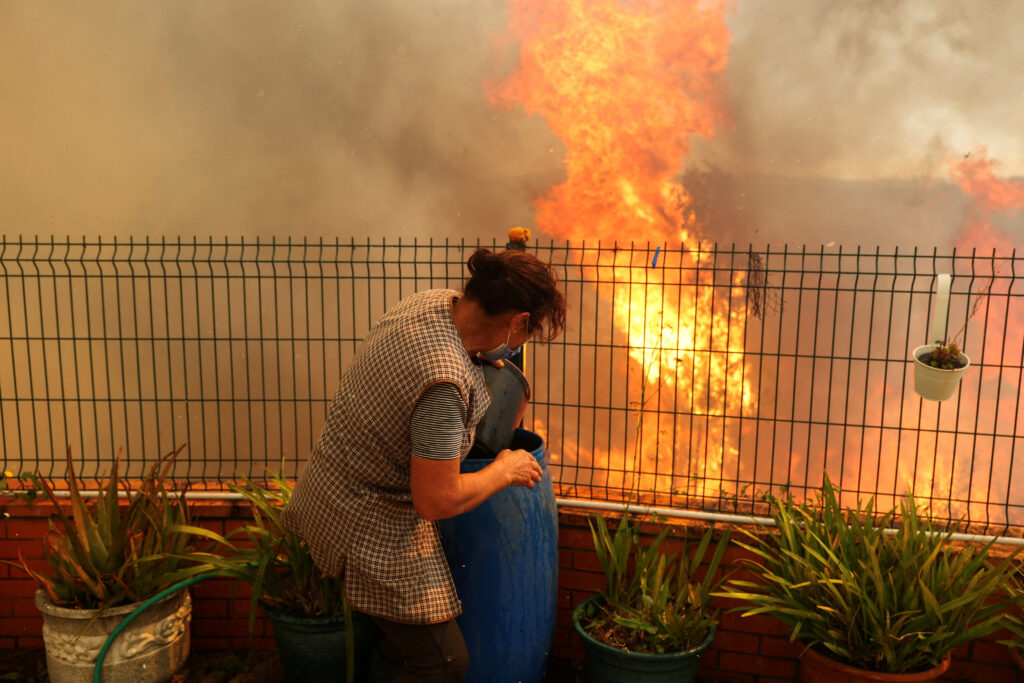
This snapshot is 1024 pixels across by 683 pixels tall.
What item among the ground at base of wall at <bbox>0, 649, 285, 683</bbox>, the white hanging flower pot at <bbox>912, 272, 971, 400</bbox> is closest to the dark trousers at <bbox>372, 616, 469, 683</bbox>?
the ground at base of wall at <bbox>0, 649, 285, 683</bbox>

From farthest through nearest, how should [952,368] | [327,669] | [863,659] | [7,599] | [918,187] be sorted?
[918,187]
[7,599]
[952,368]
[327,669]
[863,659]

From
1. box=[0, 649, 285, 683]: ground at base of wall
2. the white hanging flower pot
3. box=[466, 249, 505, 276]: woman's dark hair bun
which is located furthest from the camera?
box=[0, 649, 285, 683]: ground at base of wall

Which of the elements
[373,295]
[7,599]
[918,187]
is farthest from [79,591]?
[918,187]

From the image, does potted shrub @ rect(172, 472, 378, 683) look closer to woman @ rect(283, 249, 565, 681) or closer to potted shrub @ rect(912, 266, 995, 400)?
woman @ rect(283, 249, 565, 681)

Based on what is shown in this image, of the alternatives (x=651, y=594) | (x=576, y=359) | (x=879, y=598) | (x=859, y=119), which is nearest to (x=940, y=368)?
(x=879, y=598)

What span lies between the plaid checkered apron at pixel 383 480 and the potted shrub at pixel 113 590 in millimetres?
930

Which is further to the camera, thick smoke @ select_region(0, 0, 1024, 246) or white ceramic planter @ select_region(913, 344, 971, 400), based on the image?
thick smoke @ select_region(0, 0, 1024, 246)

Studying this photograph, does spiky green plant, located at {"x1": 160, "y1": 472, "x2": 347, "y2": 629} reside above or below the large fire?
below

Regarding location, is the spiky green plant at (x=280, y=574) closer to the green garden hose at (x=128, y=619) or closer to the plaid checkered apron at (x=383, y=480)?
the green garden hose at (x=128, y=619)

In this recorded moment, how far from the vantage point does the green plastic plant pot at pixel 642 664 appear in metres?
2.82

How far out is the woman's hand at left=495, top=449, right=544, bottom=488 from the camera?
229 cm

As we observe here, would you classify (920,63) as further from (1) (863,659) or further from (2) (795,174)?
(1) (863,659)

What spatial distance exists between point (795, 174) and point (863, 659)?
11.8m

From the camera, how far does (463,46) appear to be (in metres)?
12.2
